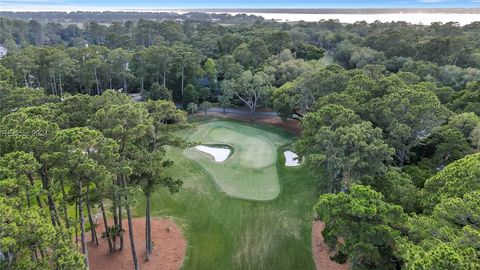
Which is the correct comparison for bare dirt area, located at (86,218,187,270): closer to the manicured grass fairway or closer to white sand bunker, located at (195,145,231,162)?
the manicured grass fairway

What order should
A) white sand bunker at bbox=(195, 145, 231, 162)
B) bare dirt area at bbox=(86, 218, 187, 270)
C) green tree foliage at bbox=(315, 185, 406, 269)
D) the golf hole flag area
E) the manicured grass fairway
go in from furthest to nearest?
white sand bunker at bbox=(195, 145, 231, 162), the golf hole flag area, the manicured grass fairway, bare dirt area at bbox=(86, 218, 187, 270), green tree foliage at bbox=(315, 185, 406, 269)

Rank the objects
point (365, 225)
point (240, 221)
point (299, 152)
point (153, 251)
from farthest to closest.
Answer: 1. point (240, 221)
2. point (299, 152)
3. point (153, 251)
4. point (365, 225)

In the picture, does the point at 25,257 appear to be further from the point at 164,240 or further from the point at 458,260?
the point at 458,260

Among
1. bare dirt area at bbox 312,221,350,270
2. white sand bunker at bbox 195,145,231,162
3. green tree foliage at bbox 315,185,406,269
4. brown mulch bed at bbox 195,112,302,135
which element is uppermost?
green tree foliage at bbox 315,185,406,269

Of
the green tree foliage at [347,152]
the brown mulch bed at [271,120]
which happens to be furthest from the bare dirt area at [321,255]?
the brown mulch bed at [271,120]

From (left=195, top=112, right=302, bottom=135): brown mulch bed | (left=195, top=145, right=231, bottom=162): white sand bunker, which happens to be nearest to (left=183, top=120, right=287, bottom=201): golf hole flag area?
(left=195, top=145, right=231, bottom=162): white sand bunker

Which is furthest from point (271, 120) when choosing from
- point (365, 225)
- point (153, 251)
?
point (365, 225)

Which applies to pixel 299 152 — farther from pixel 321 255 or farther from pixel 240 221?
pixel 321 255
